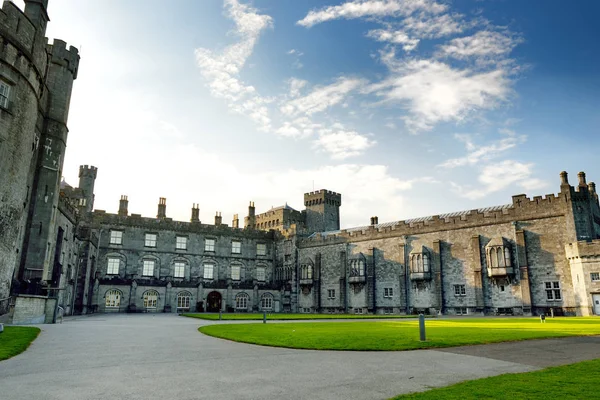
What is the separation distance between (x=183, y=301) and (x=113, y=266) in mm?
9091

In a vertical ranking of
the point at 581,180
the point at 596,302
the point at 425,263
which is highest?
the point at 581,180

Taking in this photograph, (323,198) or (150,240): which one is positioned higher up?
(323,198)

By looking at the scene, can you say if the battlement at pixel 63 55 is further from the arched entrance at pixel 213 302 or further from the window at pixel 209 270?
the arched entrance at pixel 213 302

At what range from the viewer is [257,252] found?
57.6 m

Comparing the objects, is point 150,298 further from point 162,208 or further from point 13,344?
point 13,344

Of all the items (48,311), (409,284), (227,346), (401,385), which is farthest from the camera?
(409,284)

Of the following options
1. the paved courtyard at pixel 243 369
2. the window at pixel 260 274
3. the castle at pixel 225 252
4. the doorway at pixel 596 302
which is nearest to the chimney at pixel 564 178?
the castle at pixel 225 252

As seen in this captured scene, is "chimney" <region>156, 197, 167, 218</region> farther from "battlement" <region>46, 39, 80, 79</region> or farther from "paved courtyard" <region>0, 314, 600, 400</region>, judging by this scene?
"paved courtyard" <region>0, 314, 600, 400</region>

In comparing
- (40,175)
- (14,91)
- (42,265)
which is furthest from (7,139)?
(42,265)

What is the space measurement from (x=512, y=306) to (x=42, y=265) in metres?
37.5

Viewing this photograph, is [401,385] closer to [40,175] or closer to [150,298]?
[40,175]

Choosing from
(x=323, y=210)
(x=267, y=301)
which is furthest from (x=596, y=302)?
(x=323, y=210)


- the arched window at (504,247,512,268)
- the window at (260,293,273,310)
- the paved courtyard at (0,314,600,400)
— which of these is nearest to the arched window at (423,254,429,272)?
the arched window at (504,247,512,268)

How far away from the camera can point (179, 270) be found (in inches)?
2056
